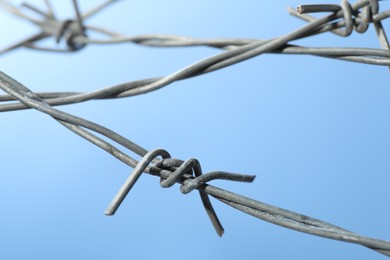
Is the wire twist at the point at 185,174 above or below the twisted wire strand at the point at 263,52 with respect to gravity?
below

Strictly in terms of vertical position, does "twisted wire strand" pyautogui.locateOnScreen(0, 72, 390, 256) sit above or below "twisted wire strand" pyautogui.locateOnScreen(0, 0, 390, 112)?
below

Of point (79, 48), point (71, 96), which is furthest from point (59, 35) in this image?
point (71, 96)

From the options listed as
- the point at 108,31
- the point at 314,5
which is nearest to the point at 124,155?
the point at 314,5

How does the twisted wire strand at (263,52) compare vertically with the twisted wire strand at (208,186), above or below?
above

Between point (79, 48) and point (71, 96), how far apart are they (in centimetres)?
45

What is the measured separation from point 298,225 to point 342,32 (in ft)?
0.50

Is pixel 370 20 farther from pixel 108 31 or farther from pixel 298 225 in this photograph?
pixel 108 31

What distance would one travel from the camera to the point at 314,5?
41 cm

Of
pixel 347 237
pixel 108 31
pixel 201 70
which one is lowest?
pixel 347 237

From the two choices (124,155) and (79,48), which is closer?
(124,155)

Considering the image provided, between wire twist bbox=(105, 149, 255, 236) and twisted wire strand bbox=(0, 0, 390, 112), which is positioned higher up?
twisted wire strand bbox=(0, 0, 390, 112)

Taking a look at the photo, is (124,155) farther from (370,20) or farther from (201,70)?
(370,20)

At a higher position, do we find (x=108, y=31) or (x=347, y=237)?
(x=108, y=31)

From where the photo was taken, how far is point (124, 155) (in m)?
0.39
